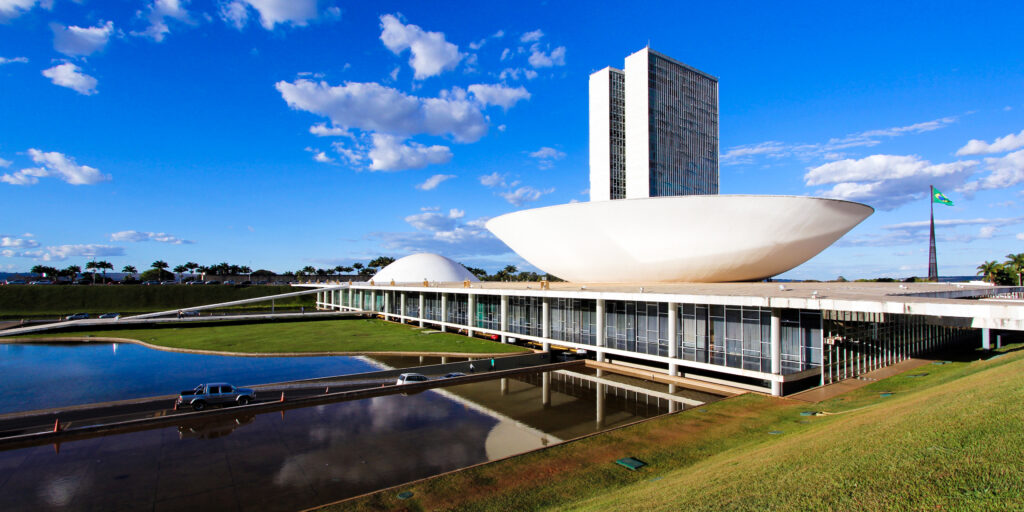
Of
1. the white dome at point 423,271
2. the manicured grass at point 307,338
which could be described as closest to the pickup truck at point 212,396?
the manicured grass at point 307,338

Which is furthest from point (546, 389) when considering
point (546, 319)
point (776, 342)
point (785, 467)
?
point (785, 467)

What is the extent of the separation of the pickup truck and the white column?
65.5 feet

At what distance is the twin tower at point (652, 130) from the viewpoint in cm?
9031

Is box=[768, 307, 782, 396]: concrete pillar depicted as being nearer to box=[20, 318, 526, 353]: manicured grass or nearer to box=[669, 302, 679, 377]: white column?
box=[669, 302, 679, 377]: white column

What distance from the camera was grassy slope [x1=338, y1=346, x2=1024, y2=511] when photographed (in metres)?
6.29

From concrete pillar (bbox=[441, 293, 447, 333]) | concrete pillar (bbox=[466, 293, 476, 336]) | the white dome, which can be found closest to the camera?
concrete pillar (bbox=[466, 293, 476, 336])

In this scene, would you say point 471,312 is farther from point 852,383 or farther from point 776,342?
point 852,383

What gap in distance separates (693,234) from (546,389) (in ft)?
51.1

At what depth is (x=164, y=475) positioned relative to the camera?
1184 cm

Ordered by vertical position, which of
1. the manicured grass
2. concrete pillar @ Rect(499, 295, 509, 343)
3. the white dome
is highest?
the white dome

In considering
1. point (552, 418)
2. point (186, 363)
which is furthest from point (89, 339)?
point (552, 418)

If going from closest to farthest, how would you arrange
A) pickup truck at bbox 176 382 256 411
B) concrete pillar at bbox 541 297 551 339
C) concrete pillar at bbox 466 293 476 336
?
pickup truck at bbox 176 382 256 411 → concrete pillar at bbox 541 297 551 339 → concrete pillar at bbox 466 293 476 336

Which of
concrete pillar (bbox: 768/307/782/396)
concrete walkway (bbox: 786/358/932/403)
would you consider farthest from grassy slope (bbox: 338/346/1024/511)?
concrete pillar (bbox: 768/307/782/396)

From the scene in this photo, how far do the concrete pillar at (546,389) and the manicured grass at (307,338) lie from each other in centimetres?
871
